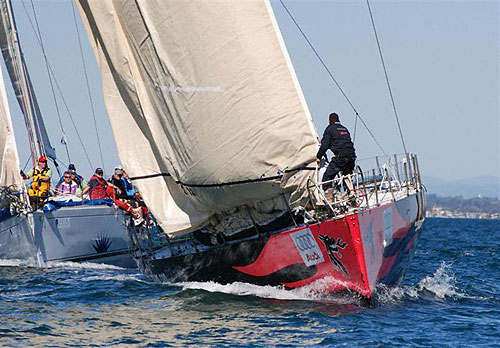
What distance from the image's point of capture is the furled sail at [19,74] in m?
21.4

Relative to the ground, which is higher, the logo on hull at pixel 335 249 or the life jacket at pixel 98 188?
the life jacket at pixel 98 188

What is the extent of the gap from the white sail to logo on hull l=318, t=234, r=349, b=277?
947 centimetres

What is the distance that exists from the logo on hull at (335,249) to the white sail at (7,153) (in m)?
9.47

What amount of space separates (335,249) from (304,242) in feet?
1.77

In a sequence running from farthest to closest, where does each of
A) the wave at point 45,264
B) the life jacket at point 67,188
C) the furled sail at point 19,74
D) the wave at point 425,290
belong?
the life jacket at point 67,188 < the furled sail at point 19,74 < the wave at point 45,264 < the wave at point 425,290

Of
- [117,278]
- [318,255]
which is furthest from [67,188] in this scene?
[318,255]

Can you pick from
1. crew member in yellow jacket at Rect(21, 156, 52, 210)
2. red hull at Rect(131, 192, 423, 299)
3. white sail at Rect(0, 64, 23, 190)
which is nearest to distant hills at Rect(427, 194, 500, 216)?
white sail at Rect(0, 64, 23, 190)

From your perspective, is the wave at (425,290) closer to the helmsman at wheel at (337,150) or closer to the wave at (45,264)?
the helmsman at wheel at (337,150)

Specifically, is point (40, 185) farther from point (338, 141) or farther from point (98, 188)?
point (338, 141)

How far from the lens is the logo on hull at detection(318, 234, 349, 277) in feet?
39.5

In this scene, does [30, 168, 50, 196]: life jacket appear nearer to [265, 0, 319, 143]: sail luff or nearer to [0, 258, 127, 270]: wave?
[0, 258, 127, 270]: wave

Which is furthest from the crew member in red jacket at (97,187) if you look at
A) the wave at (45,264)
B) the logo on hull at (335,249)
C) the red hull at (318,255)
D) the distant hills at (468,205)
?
the distant hills at (468,205)

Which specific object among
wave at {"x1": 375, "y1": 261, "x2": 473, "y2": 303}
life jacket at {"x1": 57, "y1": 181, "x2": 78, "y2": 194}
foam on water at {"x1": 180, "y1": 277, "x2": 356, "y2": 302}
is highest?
life jacket at {"x1": 57, "y1": 181, "x2": 78, "y2": 194}

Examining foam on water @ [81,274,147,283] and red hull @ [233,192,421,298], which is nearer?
red hull @ [233,192,421,298]
